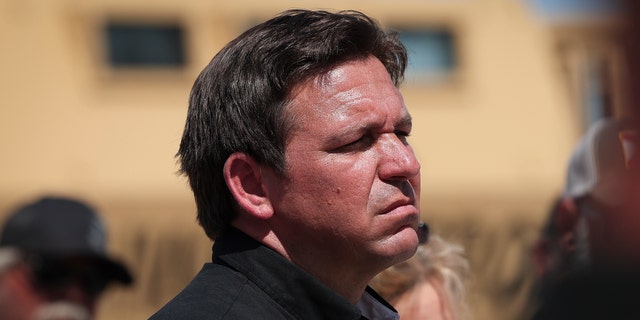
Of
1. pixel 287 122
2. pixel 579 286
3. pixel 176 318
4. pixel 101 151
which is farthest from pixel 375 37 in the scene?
pixel 101 151

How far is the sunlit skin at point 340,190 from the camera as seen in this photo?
197 centimetres

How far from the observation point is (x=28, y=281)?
3.65 metres

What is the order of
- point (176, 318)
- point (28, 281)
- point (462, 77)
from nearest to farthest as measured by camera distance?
point (176, 318), point (28, 281), point (462, 77)

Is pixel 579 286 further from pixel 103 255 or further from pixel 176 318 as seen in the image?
pixel 103 255

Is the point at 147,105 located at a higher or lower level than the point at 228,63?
lower

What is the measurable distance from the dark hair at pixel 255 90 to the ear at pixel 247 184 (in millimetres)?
Answer: 17

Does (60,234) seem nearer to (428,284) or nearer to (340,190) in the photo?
(428,284)

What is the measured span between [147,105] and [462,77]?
3951 mm

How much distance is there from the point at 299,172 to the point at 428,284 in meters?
1.02

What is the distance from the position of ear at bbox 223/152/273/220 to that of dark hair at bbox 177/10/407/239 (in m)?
0.02

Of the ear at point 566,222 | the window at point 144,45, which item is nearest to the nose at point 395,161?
the ear at point 566,222

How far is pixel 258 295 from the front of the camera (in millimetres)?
1946

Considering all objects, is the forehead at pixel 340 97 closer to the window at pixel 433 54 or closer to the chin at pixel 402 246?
the chin at pixel 402 246

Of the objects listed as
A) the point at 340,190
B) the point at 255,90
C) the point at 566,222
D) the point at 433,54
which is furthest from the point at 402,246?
the point at 433,54
